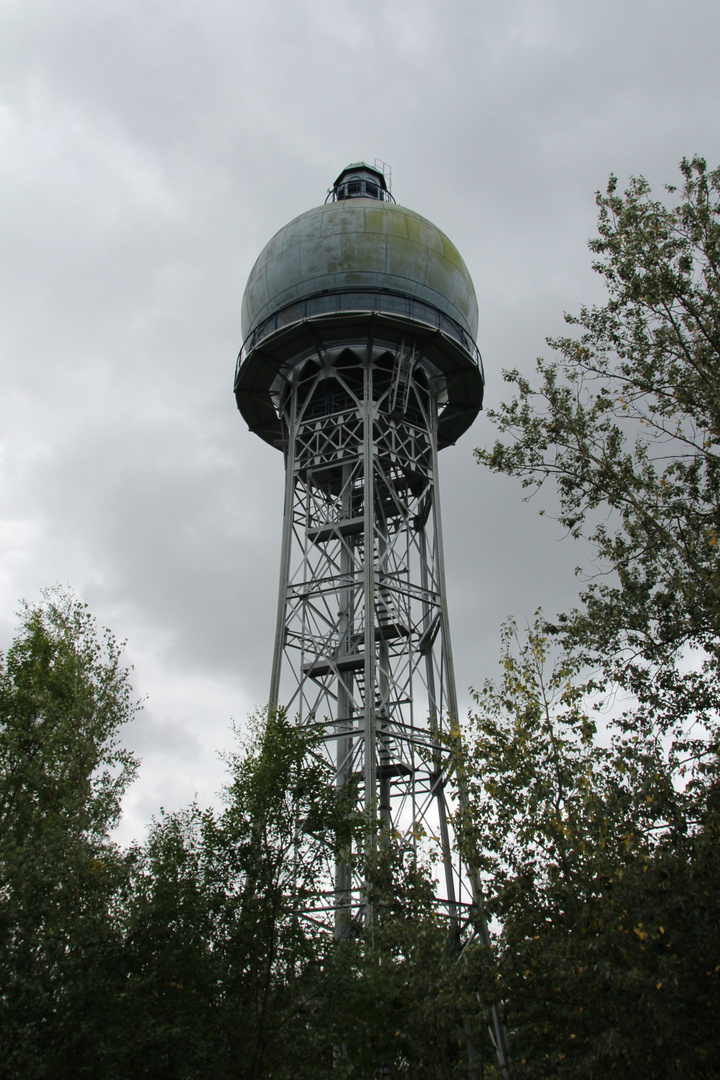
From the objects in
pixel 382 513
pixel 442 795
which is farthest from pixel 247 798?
→ pixel 382 513

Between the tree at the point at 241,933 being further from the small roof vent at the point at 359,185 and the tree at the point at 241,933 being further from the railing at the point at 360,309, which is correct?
the small roof vent at the point at 359,185

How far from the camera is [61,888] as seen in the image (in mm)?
14031

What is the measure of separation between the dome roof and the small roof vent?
2.90 meters

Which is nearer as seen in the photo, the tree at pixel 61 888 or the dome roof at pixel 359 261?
the tree at pixel 61 888

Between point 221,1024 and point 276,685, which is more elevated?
point 276,685

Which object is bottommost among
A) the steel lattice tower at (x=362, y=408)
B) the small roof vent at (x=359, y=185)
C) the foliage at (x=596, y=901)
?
the foliage at (x=596, y=901)

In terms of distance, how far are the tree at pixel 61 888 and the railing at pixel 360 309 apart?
11943 millimetres

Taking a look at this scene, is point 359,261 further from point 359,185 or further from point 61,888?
point 61,888

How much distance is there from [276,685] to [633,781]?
1423cm

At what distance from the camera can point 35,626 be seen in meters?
22.8

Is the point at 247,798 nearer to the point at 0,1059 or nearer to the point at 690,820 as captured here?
the point at 0,1059

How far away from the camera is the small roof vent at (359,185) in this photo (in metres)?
31.9

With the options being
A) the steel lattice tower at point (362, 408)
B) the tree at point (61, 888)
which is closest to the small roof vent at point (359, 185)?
the steel lattice tower at point (362, 408)

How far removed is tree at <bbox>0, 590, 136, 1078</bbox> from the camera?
1258 cm
